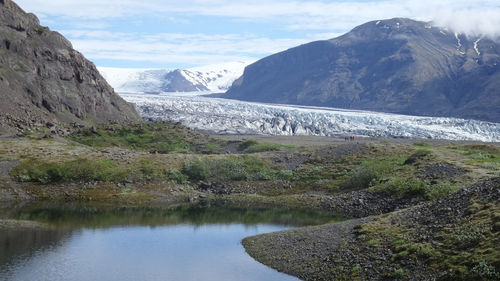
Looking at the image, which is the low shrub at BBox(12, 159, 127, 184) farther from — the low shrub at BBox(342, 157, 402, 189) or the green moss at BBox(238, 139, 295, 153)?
the green moss at BBox(238, 139, 295, 153)

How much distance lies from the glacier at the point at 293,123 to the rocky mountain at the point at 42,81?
125 feet

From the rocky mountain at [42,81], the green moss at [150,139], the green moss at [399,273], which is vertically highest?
the rocky mountain at [42,81]

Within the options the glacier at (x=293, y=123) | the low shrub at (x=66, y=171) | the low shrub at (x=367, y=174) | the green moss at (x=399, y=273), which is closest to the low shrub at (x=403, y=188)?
the low shrub at (x=367, y=174)

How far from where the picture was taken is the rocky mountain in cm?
9200

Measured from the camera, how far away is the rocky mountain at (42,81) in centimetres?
9200

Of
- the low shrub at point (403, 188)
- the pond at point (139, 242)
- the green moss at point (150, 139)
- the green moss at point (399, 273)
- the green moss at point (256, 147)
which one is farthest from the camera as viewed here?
the green moss at point (256, 147)

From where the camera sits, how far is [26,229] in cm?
4312

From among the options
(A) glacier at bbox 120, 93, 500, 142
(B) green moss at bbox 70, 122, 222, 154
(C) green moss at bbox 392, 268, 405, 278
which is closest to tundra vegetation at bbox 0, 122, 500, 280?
(C) green moss at bbox 392, 268, 405, 278

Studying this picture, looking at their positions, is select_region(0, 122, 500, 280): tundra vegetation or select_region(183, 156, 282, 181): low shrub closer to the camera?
select_region(0, 122, 500, 280): tundra vegetation

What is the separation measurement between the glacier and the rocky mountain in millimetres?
38151

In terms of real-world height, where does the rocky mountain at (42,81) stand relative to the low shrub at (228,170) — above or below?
above

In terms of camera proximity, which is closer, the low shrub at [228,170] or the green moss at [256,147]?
the low shrub at [228,170]

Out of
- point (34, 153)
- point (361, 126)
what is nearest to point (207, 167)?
point (34, 153)

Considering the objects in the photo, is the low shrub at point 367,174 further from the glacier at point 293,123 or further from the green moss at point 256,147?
the glacier at point 293,123
